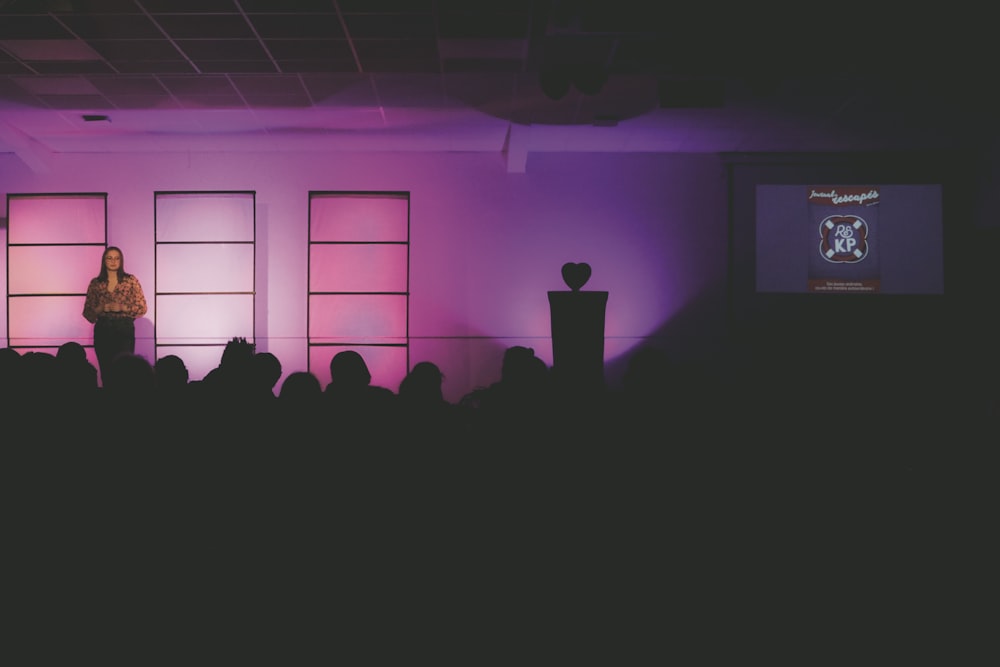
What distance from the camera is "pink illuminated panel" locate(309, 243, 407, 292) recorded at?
6.27m

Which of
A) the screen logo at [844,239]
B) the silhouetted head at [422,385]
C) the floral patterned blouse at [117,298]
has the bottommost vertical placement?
the silhouetted head at [422,385]

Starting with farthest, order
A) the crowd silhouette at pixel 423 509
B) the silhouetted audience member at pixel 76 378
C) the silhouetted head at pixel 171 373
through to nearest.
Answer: the silhouetted head at pixel 171 373 → the silhouetted audience member at pixel 76 378 → the crowd silhouette at pixel 423 509

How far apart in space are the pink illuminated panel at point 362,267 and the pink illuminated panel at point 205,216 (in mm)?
845

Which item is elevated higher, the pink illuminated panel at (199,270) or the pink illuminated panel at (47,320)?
the pink illuminated panel at (199,270)

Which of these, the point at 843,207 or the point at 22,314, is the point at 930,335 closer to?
the point at 843,207

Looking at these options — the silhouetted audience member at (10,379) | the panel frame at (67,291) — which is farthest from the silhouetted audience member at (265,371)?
the panel frame at (67,291)

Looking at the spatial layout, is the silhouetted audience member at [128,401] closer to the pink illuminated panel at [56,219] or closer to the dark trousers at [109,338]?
the dark trousers at [109,338]

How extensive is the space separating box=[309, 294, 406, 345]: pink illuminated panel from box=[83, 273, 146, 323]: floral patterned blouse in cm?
160

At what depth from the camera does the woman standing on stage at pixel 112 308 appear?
5.39 metres

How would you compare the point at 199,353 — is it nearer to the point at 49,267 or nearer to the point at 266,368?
the point at 49,267

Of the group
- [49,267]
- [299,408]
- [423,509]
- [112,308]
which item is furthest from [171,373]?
[49,267]

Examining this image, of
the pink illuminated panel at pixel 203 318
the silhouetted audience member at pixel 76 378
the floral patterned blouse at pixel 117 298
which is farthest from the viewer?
→ the pink illuminated panel at pixel 203 318

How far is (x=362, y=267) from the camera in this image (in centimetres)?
630

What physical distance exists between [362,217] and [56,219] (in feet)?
10.6
